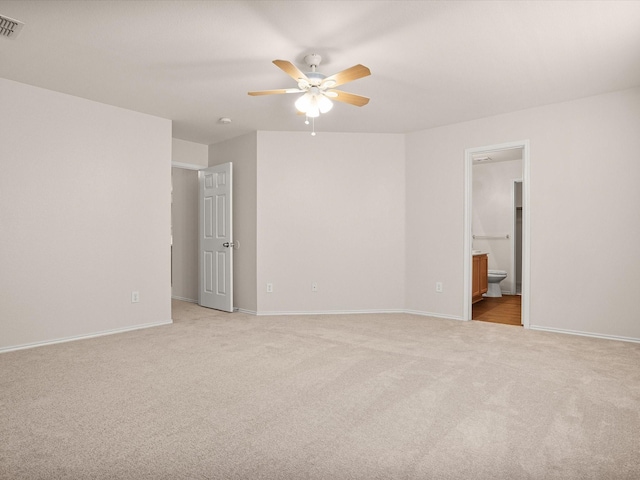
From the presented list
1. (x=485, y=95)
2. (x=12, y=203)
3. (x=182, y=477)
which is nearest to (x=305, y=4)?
(x=485, y=95)

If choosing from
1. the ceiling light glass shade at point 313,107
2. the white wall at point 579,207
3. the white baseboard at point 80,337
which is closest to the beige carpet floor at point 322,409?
the white baseboard at point 80,337

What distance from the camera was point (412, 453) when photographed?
195cm

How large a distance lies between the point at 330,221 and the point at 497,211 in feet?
12.8

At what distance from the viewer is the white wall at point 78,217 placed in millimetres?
3760

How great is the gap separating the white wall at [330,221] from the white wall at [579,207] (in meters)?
0.88

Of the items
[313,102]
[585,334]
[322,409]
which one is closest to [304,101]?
[313,102]

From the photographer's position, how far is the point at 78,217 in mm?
4184

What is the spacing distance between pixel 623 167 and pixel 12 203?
19.4 feet

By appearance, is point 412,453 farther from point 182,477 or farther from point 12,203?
point 12,203

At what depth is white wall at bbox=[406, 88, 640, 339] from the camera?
401 centimetres

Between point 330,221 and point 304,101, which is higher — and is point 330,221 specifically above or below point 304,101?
below

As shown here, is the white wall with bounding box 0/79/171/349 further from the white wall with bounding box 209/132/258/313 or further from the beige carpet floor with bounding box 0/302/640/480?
the white wall with bounding box 209/132/258/313

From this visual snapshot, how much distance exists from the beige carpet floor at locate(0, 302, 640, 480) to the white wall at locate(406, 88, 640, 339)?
43 centimetres

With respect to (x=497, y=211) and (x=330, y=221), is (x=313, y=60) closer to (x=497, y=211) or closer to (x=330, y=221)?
(x=330, y=221)
